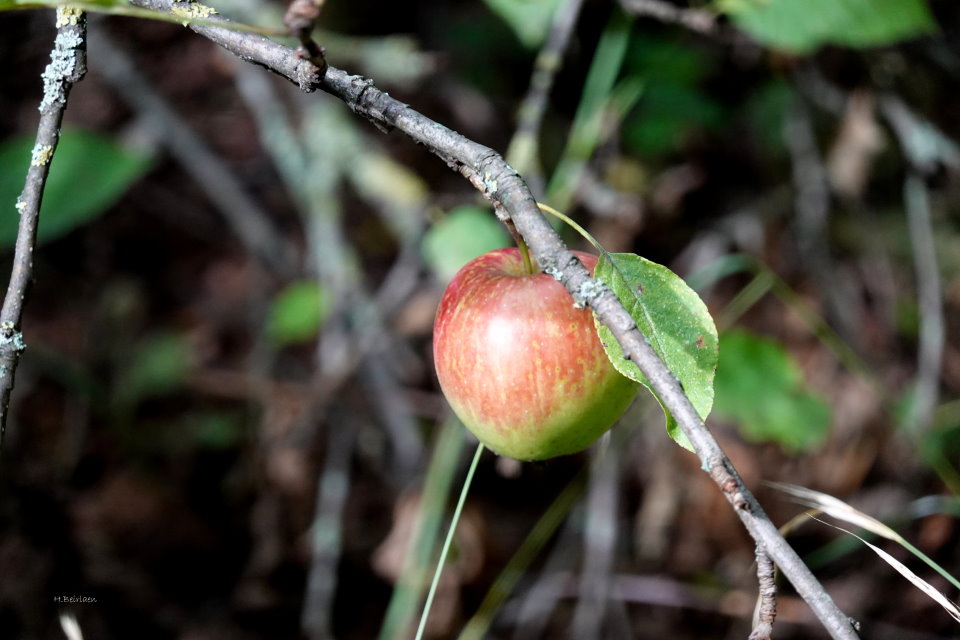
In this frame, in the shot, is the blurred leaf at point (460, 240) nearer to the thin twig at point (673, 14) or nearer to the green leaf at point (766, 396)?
the thin twig at point (673, 14)

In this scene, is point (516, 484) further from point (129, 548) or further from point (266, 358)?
point (129, 548)

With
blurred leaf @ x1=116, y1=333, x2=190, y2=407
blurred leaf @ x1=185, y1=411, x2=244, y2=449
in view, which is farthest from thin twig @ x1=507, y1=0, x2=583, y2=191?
blurred leaf @ x1=116, y1=333, x2=190, y2=407

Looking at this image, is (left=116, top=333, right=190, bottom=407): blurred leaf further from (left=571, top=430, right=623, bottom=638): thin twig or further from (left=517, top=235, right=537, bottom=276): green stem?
(left=517, top=235, right=537, bottom=276): green stem

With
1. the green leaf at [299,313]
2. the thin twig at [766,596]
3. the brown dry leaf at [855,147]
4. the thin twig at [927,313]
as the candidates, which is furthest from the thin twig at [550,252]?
the brown dry leaf at [855,147]

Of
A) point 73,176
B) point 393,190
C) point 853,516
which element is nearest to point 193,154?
point 73,176

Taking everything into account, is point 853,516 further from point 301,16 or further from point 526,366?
point 301,16

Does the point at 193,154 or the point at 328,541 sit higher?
the point at 193,154
